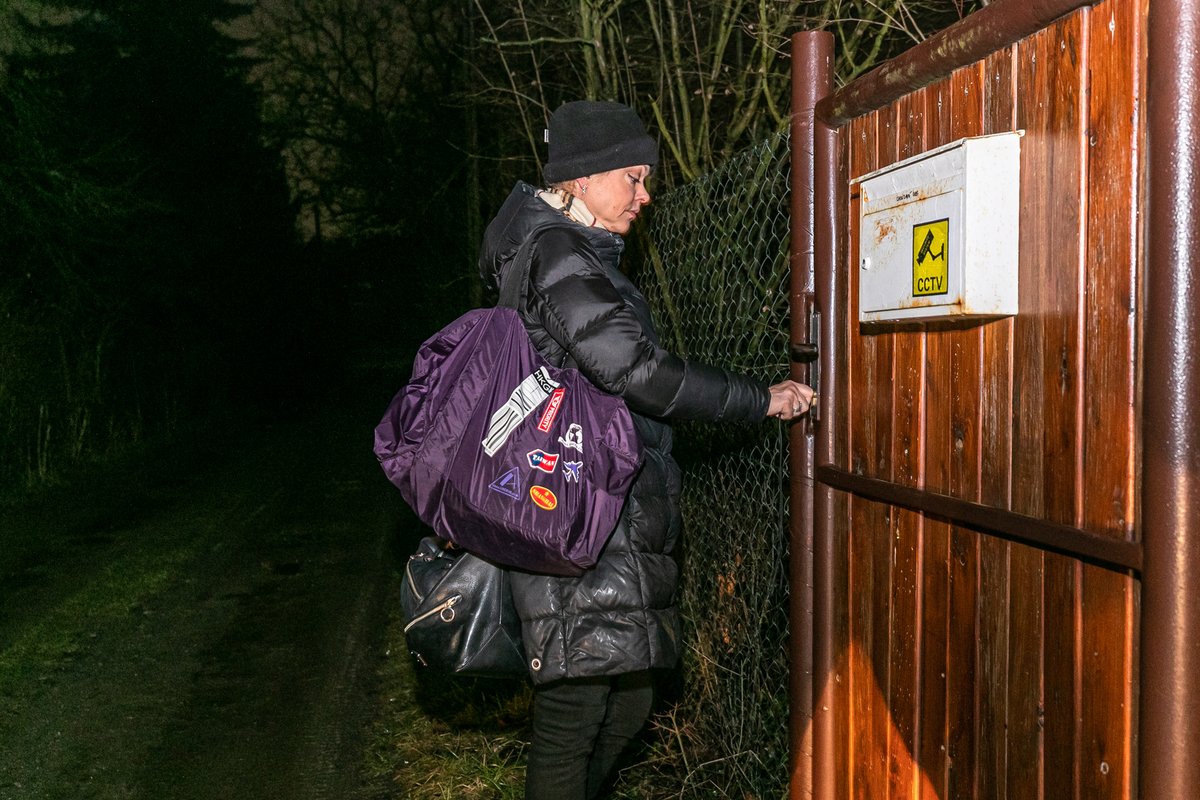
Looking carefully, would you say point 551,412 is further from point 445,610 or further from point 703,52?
point 703,52

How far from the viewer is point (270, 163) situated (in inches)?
1000

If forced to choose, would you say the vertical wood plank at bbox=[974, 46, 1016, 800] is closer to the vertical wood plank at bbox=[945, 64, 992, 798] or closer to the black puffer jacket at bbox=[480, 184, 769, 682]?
the vertical wood plank at bbox=[945, 64, 992, 798]

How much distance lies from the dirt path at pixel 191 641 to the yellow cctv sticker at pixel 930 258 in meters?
3.12

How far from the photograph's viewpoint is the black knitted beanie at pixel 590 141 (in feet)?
9.14

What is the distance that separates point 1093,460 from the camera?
156cm

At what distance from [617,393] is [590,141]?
2.17ft

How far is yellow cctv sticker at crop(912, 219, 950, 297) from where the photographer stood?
1.86m

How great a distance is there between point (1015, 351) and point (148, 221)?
53.5 feet

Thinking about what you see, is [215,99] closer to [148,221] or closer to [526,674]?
[148,221]

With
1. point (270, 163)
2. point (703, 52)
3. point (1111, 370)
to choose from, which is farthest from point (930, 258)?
point (270, 163)

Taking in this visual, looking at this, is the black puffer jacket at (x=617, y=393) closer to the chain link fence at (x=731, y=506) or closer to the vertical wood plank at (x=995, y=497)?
the chain link fence at (x=731, y=506)

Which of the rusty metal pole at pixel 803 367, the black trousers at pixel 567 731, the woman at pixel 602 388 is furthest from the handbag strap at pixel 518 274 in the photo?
the black trousers at pixel 567 731

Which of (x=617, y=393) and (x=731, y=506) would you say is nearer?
(x=617, y=393)

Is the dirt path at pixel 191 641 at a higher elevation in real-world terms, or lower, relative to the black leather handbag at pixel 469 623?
lower
